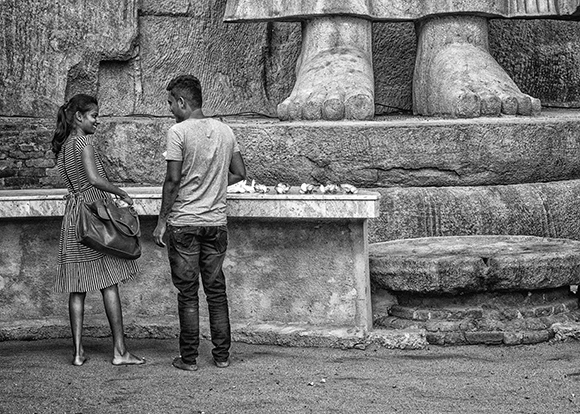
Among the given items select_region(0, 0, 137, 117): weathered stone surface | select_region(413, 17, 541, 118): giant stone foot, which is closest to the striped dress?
select_region(413, 17, 541, 118): giant stone foot

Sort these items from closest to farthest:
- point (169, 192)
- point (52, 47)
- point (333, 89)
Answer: point (169, 192) < point (333, 89) < point (52, 47)

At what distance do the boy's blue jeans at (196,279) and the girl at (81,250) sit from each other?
0.89 feet

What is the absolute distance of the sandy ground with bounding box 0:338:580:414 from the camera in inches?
186

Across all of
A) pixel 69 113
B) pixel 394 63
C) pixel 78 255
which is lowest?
pixel 78 255

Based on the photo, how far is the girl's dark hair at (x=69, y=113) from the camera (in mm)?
5391

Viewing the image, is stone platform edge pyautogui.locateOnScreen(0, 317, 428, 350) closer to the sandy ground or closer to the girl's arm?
the sandy ground

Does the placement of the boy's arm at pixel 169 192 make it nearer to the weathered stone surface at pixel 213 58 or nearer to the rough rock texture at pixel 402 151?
the rough rock texture at pixel 402 151

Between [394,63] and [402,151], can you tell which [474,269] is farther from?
[394,63]

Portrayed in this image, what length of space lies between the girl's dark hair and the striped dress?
43 millimetres

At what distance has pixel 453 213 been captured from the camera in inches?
255

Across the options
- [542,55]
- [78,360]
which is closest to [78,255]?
[78,360]

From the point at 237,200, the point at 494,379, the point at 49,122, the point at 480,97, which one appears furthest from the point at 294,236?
the point at 49,122

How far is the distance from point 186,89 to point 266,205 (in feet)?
2.19

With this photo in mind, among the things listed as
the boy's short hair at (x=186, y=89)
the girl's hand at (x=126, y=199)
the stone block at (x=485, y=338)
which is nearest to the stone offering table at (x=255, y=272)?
the girl's hand at (x=126, y=199)
